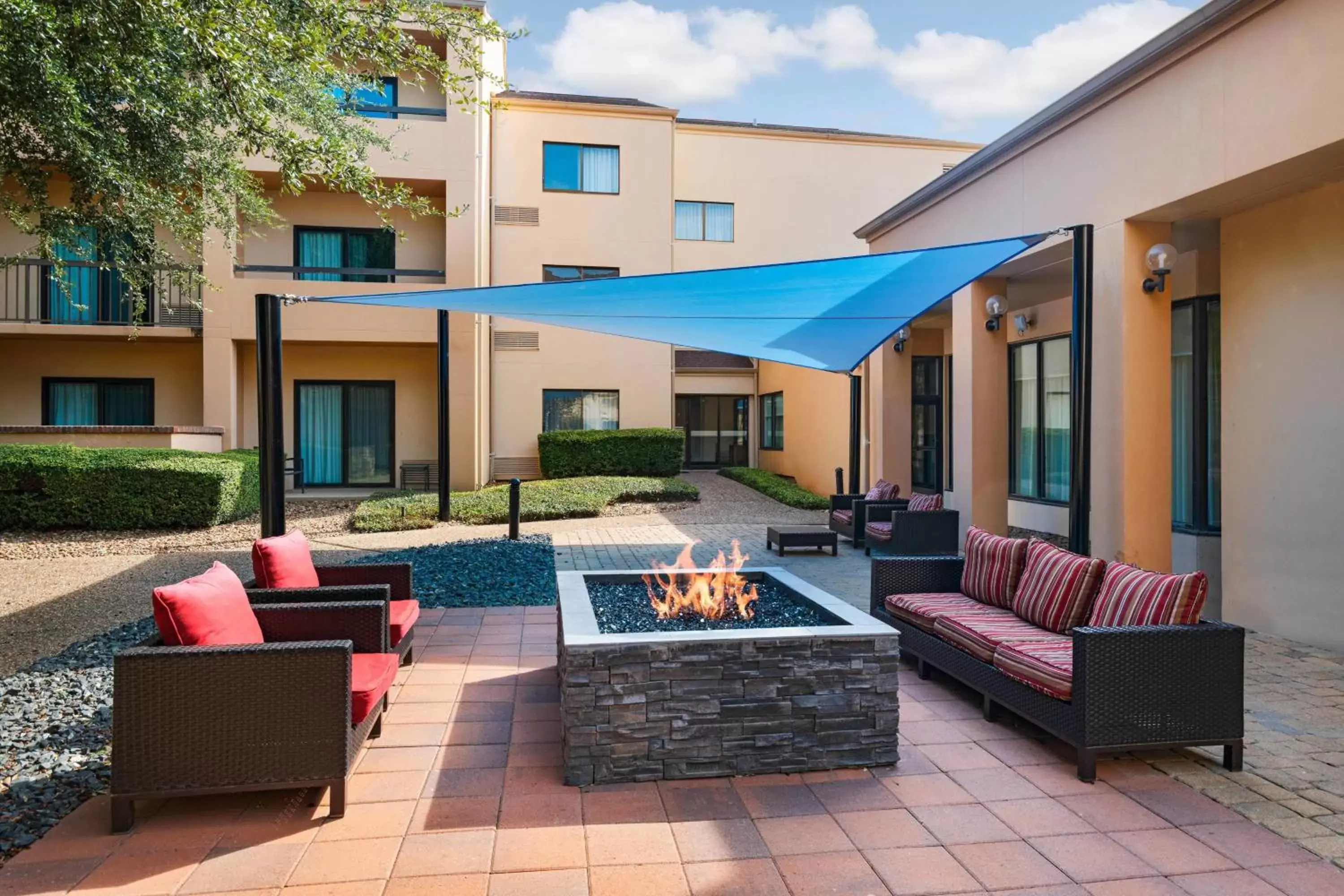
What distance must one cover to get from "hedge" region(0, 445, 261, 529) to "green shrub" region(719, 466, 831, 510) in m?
7.96

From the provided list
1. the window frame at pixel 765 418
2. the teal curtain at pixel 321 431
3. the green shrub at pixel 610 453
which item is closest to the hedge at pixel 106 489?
the teal curtain at pixel 321 431

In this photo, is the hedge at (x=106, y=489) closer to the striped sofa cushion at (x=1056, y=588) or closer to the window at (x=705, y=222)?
the striped sofa cushion at (x=1056, y=588)

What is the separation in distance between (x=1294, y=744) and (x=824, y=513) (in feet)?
30.2

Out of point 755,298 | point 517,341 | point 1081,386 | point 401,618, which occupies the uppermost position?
point 517,341

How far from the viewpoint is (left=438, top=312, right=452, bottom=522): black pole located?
9.99 metres

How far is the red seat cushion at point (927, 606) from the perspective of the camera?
4.57 meters

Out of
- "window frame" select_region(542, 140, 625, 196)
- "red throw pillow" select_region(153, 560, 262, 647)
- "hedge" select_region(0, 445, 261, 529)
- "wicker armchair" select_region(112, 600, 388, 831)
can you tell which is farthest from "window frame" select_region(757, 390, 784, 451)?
"wicker armchair" select_region(112, 600, 388, 831)

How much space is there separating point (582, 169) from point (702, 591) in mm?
13584

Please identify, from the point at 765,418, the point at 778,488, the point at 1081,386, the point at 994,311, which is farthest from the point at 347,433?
the point at 1081,386

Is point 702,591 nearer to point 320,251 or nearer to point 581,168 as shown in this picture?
point 320,251

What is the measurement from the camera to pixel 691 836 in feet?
9.06

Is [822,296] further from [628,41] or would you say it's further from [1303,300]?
[628,41]

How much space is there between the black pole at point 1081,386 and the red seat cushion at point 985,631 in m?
1.19

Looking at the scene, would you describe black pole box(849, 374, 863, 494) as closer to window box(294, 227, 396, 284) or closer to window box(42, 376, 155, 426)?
window box(294, 227, 396, 284)
